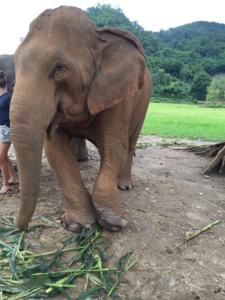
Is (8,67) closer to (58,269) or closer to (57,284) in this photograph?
(58,269)

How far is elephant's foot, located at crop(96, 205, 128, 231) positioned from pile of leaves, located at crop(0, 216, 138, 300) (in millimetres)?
135

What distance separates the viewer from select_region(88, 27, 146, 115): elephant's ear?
292 cm

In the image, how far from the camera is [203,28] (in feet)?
423

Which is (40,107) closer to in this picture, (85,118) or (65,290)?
(85,118)

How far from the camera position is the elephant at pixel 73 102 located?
2434 mm

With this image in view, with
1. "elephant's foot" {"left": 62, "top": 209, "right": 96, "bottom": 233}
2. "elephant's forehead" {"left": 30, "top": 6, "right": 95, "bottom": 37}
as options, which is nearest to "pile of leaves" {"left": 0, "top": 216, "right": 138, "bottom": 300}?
"elephant's foot" {"left": 62, "top": 209, "right": 96, "bottom": 233}

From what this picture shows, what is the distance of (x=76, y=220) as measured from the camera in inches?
125

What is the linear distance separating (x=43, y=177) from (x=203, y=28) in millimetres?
138390

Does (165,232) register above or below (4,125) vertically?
below

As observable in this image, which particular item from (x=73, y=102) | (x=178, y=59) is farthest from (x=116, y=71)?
(x=178, y=59)

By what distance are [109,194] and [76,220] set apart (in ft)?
1.37

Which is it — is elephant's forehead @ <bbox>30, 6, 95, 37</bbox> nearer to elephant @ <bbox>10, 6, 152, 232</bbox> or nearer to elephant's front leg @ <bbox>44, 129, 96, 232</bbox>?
elephant @ <bbox>10, 6, 152, 232</bbox>

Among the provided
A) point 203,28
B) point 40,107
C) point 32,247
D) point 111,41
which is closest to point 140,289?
point 32,247

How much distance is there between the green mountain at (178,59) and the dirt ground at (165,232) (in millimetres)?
55784
